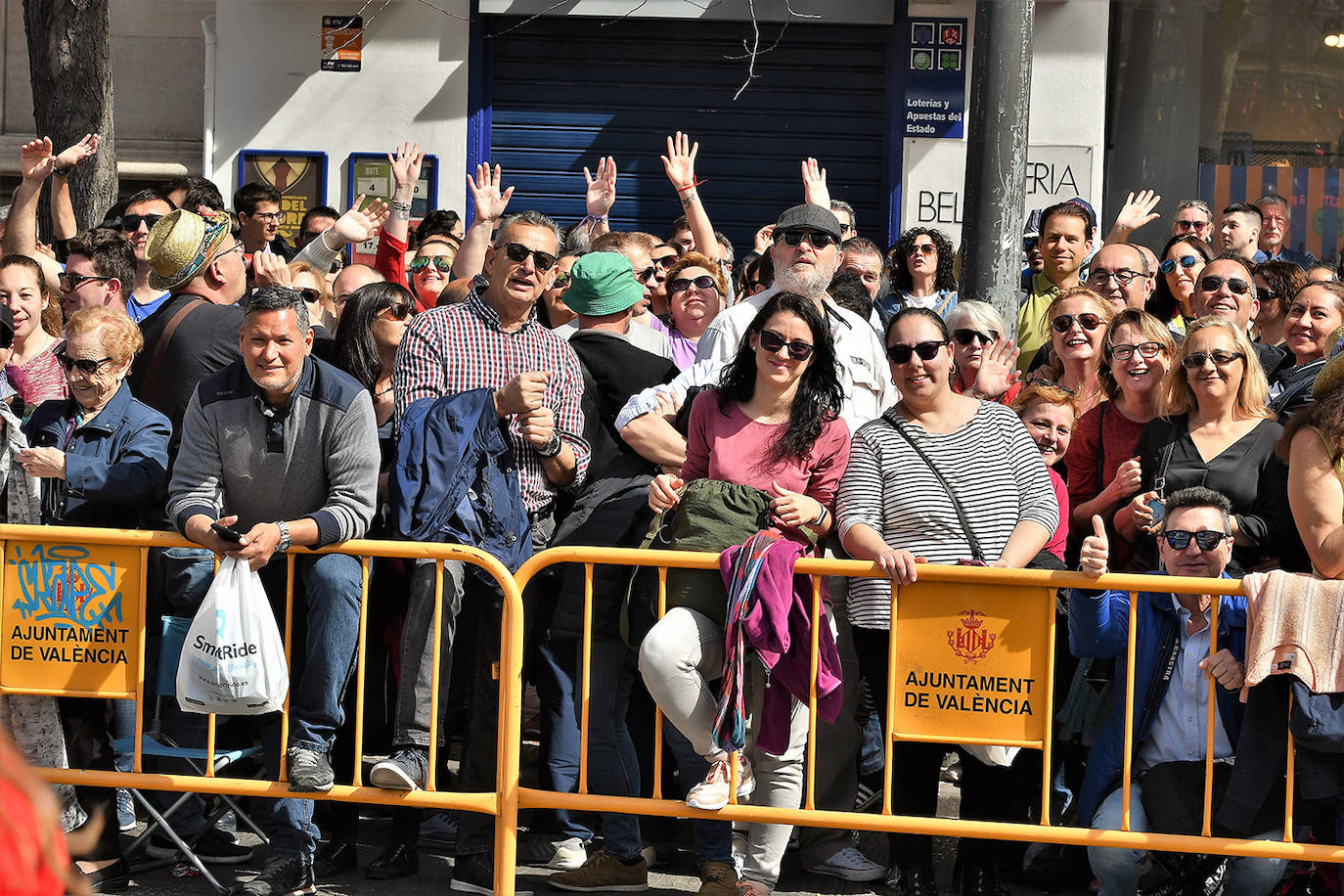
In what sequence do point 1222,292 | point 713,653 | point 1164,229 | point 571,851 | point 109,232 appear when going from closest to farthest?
point 713,653, point 571,851, point 1222,292, point 109,232, point 1164,229

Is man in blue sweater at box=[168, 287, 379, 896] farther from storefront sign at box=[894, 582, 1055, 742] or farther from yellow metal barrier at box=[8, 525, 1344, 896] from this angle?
storefront sign at box=[894, 582, 1055, 742]

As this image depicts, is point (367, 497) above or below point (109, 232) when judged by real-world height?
below

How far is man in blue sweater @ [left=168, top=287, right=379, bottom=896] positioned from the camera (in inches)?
213

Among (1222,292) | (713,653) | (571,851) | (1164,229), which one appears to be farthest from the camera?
(1164,229)

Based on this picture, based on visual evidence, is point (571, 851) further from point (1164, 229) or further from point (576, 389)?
point (1164, 229)

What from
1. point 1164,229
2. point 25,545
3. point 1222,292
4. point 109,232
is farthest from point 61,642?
point 1164,229

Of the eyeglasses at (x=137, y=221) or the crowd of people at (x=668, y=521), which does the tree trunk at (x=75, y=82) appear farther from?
the crowd of people at (x=668, y=521)

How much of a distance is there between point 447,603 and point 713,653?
984 mm

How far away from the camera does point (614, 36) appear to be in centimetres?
1241

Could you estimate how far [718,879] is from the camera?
5.51 m

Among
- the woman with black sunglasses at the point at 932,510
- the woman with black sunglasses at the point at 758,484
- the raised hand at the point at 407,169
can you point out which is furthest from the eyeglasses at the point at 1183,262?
the raised hand at the point at 407,169

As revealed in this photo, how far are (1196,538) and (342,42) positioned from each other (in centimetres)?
895

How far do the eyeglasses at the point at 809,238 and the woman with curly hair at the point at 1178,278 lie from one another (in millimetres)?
2196

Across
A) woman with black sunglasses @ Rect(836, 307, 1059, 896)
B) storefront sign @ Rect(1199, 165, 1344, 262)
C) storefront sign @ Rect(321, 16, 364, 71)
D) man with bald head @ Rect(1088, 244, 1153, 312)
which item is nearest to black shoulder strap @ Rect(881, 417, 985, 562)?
woman with black sunglasses @ Rect(836, 307, 1059, 896)
